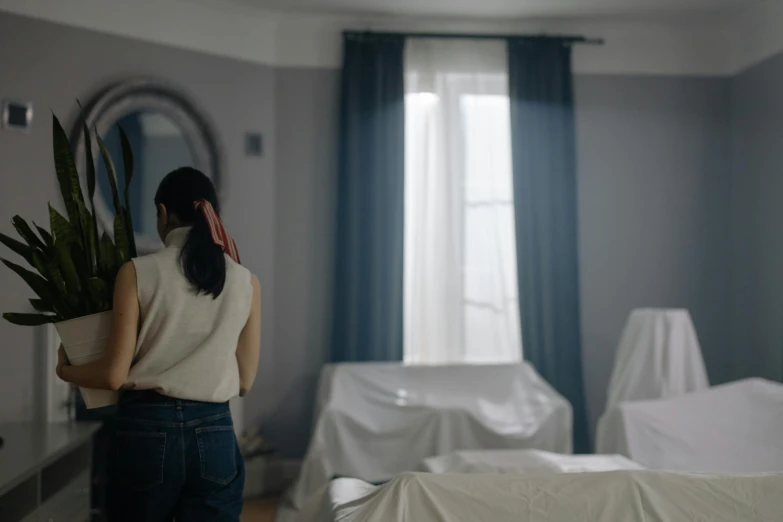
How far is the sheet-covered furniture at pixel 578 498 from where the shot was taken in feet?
4.91

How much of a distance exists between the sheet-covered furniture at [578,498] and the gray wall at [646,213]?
3.12 meters

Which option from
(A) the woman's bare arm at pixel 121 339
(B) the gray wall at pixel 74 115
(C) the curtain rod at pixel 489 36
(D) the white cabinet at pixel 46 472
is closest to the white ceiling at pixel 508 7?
(C) the curtain rod at pixel 489 36

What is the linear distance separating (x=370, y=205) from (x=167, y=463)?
10.1 ft

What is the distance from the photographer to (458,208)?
446 centimetres

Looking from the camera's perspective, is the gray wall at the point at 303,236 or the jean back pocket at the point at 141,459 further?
the gray wall at the point at 303,236

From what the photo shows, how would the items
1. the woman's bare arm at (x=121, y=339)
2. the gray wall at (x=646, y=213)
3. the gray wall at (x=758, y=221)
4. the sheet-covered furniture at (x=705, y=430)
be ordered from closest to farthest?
the woman's bare arm at (x=121, y=339), the sheet-covered furniture at (x=705, y=430), the gray wall at (x=758, y=221), the gray wall at (x=646, y=213)

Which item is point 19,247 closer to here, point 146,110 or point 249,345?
point 249,345

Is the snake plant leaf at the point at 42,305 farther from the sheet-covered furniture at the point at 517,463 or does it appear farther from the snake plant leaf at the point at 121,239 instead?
the sheet-covered furniture at the point at 517,463

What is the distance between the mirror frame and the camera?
3721 millimetres

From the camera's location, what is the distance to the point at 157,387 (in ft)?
4.75

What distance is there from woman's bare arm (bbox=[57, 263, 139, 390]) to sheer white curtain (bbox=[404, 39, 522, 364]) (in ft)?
9.96

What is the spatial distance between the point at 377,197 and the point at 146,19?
62.9 inches

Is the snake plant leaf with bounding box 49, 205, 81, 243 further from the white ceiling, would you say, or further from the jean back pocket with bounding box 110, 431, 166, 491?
the white ceiling

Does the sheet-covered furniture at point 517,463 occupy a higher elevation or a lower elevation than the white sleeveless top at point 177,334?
lower
